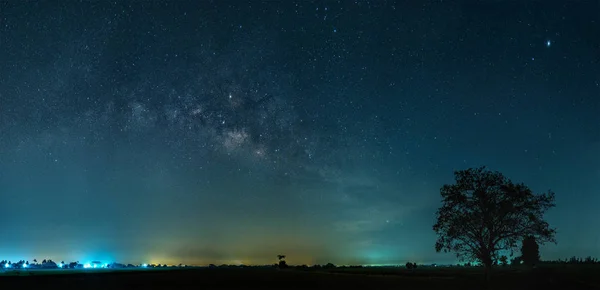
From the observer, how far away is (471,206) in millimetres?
55906

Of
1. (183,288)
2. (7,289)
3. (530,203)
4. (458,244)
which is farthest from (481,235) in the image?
(7,289)

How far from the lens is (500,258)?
56.5m

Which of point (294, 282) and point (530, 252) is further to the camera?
point (530, 252)

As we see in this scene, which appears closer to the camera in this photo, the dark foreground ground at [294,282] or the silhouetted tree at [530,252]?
the dark foreground ground at [294,282]

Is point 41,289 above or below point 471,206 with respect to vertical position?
below

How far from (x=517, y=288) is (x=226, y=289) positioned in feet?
100

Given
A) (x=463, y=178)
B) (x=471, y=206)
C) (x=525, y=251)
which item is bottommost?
(x=525, y=251)

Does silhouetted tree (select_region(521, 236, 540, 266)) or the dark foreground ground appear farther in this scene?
silhouetted tree (select_region(521, 236, 540, 266))

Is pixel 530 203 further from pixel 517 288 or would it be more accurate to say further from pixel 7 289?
pixel 7 289

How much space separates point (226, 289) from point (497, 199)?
111 feet

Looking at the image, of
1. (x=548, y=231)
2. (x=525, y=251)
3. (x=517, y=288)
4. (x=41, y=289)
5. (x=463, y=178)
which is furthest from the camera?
(x=525, y=251)

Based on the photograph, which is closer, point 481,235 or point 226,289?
point 226,289

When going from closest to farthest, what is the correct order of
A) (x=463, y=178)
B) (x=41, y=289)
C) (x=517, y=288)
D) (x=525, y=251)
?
1. (x=41, y=289)
2. (x=517, y=288)
3. (x=463, y=178)
4. (x=525, y=251)

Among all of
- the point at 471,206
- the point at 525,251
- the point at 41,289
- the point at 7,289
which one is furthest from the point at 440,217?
the point at 525,251
